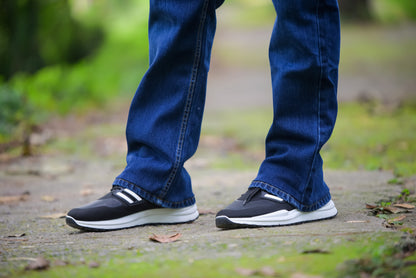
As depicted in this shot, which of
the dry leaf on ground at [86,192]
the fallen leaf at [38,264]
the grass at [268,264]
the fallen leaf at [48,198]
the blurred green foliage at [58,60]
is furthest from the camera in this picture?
the blurred green foliage at [58,60]

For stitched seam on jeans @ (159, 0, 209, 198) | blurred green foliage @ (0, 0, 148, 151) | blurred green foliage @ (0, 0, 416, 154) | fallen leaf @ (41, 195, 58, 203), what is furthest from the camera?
blurred green foliage @ (0, 0, 416, 154)

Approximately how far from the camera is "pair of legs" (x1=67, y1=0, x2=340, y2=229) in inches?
72.5

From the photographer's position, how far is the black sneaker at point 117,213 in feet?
6.08

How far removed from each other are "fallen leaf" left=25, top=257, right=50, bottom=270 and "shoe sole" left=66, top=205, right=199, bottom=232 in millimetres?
376

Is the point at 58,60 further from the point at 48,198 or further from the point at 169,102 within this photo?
the point at 169,102

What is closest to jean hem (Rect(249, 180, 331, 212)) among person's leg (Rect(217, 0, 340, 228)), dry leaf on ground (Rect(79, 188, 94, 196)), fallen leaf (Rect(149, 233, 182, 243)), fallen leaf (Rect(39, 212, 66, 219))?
person's leg (Rect(217, 0, 340, 228))

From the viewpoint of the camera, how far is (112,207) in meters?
1.86

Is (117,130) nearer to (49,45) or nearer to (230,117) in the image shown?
(230,117)

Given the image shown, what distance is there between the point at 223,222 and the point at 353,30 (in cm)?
1306

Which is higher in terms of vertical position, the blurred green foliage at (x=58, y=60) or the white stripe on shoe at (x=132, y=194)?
the blurred green foliage at (x=58, y=60)

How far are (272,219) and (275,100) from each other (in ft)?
1.50

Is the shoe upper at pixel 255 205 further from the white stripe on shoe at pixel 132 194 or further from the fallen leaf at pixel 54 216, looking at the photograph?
the fallen leaf at pixel 54 216

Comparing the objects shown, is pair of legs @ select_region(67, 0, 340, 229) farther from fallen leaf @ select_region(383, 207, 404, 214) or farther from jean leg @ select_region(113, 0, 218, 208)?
fallen leaf @ select_region(383, 207, 404, 214)

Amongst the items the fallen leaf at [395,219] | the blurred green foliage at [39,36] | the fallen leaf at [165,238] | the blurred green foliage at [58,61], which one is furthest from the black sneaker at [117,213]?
the blurred green foliage at [39,36]
